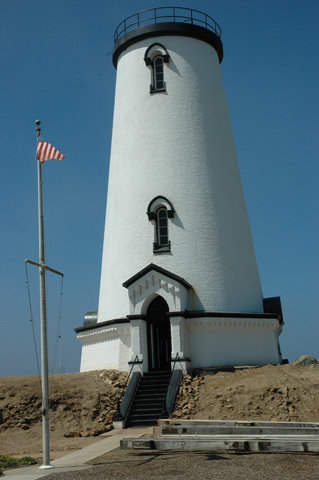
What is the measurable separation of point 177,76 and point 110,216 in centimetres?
678

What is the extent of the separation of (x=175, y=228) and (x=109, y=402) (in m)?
7.43

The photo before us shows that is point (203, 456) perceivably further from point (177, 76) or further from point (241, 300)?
point (177, 76)

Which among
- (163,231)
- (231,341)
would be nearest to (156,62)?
(163,231)

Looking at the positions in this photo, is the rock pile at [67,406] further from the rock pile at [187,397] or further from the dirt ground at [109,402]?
the rock pile at [187,397]

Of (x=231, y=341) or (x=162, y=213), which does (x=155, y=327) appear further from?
(x=162, y=213)

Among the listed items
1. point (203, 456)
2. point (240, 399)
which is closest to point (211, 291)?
point (240, 399)

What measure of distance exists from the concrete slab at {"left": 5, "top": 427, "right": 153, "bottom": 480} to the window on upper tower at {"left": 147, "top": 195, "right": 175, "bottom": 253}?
7895mm

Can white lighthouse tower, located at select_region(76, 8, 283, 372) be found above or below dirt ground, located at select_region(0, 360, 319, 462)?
above

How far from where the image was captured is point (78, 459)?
1392 centimetres

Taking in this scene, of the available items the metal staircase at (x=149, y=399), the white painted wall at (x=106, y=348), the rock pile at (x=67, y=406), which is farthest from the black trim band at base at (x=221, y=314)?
the rock pile at (x=67, y=406)

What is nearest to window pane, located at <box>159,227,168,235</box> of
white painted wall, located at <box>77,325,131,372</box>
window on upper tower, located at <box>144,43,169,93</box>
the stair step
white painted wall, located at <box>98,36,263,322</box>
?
white painted wall, located at <box>98,36,263,322</box>

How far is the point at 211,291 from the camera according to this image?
23109mm

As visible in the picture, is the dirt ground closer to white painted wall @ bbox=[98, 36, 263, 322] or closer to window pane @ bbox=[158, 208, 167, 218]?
white painted wall @ bbox=[98, 36, 263, 322]

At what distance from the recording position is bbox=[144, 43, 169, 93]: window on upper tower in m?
25.5
